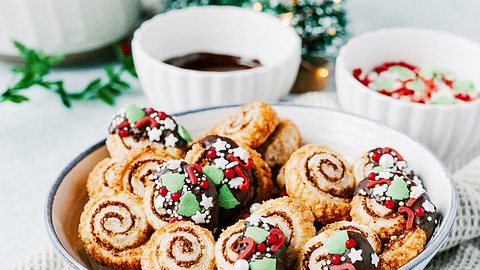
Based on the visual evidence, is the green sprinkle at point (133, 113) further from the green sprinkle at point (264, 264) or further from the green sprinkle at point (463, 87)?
the green sprinkle at point (463, 87)

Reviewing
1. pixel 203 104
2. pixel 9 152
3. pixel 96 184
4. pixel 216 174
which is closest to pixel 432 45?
pixel 203 104

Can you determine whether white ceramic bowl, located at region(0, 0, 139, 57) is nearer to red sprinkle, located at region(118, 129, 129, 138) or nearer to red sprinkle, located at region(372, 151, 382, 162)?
red sprinkle, located at region(118, 129, 129, 138)

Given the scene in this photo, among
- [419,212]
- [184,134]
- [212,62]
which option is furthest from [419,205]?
[212,62]

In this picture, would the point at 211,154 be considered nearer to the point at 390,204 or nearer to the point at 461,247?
the point at 390,204

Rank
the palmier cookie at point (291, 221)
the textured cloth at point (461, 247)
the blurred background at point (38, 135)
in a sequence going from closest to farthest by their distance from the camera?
the palmier cookie at point (291, 221)
the textured cloth at point (461, 247)
the blurred background at point (38, 135)

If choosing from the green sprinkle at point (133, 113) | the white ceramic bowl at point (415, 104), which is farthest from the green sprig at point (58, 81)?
the white ceramic bowl at point (415, 104)

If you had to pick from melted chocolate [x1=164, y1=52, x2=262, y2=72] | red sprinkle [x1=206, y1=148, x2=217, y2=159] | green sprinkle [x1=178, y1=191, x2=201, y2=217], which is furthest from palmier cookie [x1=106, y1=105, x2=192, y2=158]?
melted chocolate [x1=164, y1=52, x2=262, y2=72]
